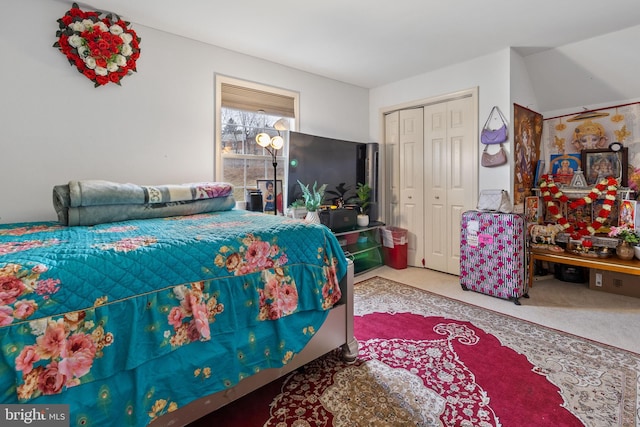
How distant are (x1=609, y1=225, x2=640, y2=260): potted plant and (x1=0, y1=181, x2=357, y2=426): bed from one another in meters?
2.88

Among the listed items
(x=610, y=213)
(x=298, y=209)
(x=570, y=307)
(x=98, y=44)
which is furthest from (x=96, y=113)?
(x=610, y=213)

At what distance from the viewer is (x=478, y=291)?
3.19 meters

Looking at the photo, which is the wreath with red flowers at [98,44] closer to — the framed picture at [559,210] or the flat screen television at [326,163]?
the flat screen television at [326,163]

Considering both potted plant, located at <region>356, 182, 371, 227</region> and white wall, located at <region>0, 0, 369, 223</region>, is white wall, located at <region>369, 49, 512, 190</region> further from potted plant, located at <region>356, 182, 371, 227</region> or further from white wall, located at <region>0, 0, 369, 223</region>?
white wall, located at <region>0, 0, 369, 223</region>

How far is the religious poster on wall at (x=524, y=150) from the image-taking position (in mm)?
3314

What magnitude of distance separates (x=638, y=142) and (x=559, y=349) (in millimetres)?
2602

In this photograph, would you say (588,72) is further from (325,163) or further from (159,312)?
(159,312)

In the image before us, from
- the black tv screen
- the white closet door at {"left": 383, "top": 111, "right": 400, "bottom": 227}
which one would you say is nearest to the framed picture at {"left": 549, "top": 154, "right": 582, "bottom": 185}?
the white closet door at {"left": 383, "top": 111, "right": 400, "bottom": 227}

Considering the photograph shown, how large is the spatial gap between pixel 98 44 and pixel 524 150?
4118 millimetres

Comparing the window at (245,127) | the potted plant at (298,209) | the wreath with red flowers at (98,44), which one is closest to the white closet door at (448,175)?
the potted plant at (298,209)

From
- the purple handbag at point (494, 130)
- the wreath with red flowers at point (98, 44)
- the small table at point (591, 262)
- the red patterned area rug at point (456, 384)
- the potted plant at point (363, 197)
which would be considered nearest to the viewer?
the red patterned area rug at point (456, 384)

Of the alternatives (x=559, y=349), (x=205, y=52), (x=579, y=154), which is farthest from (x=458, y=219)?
(x=205, y=52)

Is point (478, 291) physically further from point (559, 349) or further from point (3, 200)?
point (3, 200)

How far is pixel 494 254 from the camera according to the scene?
304 centimetres
